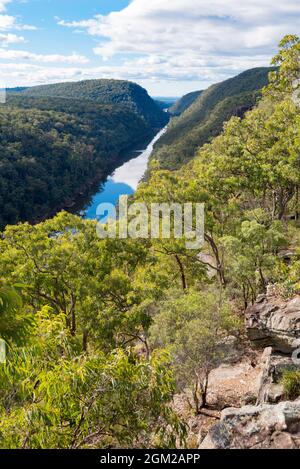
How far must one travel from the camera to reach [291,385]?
9711 mm

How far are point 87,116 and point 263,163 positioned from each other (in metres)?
133

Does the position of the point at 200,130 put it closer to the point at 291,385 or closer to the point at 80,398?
the point at 291,385

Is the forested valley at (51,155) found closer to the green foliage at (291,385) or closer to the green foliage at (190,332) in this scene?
the green foliage at (190,332)

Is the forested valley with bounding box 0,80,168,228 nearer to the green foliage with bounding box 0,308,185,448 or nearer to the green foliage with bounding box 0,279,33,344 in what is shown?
the green foliage with bounding box 0,308,185,448

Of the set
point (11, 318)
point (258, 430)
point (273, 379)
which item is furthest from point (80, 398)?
point (273, 379)

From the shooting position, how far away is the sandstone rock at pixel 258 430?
625cm

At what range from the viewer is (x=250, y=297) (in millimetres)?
18844

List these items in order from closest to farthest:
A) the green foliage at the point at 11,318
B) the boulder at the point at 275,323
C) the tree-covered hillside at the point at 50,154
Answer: the green foliage at the point at 11,318 < the boulder at the point at 275,323 < the tree-covered hillside at the point at 50,154

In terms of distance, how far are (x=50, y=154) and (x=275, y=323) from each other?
8957 centimetres

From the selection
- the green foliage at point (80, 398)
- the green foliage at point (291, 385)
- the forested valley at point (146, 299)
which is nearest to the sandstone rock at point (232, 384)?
the forested valley at point (146, 299)

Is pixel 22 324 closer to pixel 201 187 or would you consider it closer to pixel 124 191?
pixel 201 187

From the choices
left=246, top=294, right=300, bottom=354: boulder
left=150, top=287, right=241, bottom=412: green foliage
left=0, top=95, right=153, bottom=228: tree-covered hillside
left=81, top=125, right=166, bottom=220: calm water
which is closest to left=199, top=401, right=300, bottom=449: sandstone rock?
left=150, top=287, right=241, bottom=412: green foliage

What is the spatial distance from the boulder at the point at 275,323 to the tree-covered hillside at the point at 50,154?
5858 centimetres
